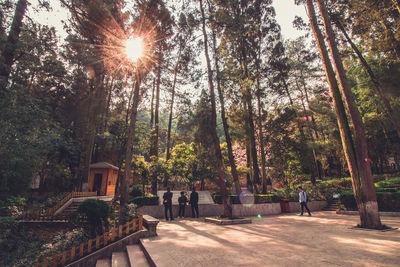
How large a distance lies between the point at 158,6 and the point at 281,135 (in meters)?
13.6

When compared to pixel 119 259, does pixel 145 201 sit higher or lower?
higher

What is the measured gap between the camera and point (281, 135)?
17922mm

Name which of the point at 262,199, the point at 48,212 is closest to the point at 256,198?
the point at 262,199

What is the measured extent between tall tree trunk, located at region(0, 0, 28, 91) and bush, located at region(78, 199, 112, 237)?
276 inches

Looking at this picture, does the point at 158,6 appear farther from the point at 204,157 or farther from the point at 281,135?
the point at 281,135

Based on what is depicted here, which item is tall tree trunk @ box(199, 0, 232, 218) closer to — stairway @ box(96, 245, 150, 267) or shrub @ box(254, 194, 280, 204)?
stairway @ box(96, 245, 150, 267)

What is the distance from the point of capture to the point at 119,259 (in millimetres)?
5410

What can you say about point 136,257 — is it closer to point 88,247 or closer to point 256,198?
point 88,247

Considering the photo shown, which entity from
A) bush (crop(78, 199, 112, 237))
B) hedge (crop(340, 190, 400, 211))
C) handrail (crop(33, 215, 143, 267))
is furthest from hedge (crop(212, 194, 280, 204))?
bush (crop(78, 199, 112, 237))

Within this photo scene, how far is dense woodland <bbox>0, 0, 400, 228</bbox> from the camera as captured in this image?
9.34 m

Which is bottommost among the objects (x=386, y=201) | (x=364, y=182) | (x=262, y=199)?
(x=386, y=201)

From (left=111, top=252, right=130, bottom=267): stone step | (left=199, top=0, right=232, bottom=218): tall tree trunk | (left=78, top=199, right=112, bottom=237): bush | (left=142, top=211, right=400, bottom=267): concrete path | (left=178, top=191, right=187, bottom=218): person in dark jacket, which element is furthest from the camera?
(left=178, top=191, right=187, bottom=218): person in dark jacket

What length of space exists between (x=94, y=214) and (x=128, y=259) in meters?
2.03

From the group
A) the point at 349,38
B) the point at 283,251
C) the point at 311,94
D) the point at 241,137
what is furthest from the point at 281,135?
the point at 283,251
